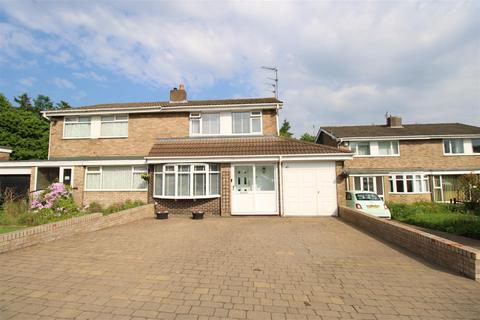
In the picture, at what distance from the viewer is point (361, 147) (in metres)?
22.8

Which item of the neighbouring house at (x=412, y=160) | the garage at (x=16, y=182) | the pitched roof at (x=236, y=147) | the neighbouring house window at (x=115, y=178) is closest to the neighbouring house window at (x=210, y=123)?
the pitched roof at (x=236, y=147)

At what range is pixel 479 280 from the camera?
4266 mm

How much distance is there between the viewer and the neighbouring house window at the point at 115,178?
13.9 metres

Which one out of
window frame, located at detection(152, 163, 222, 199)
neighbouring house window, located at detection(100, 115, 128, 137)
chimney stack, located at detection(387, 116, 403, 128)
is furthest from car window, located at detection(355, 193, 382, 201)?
chimney stack, located at detection(387, 116, 403, 128)

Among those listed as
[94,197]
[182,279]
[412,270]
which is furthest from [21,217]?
[412,270]

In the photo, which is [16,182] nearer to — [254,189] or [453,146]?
[254,189]

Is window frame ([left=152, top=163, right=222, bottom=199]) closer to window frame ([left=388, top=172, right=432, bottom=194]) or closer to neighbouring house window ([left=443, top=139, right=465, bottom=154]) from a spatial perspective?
window frame ([left=388, top=172, right=432, bottom=194])

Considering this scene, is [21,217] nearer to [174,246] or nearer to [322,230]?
[174,246]

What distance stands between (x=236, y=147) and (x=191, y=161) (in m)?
2.39

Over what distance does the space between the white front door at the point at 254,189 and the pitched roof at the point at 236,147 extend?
78 cm

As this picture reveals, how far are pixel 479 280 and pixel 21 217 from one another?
42.0ft

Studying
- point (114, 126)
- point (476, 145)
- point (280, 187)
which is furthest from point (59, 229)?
point (476, 145)

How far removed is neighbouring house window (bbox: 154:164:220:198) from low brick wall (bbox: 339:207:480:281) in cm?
667

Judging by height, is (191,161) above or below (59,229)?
above
